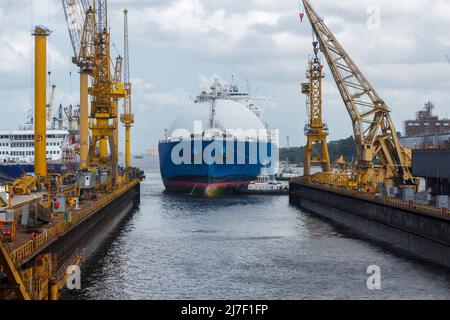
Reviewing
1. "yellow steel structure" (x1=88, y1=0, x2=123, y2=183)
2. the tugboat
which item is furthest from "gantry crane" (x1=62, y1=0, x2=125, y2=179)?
the tugboat

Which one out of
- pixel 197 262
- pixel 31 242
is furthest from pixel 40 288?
pixel 197 262

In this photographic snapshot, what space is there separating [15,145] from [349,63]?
74.4 metres

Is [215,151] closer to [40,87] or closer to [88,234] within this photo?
[40,87]

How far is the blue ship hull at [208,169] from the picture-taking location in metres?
92.1

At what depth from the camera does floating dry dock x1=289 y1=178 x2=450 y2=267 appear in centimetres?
3553

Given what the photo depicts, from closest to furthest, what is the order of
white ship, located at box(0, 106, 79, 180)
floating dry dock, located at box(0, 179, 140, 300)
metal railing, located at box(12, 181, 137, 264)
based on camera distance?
floating dry dock, located at box(0, 179, 140, 300), metal railing, located at box(12, 181, 137, 264), white ship, located at box(0, 106, 79, 180)

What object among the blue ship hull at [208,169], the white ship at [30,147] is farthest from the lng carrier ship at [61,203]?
the white ship at [30,147]

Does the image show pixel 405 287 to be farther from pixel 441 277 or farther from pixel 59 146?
pixel 59 146

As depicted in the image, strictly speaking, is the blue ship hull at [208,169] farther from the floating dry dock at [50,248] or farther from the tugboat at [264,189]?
the floating dry dock at [50,248]

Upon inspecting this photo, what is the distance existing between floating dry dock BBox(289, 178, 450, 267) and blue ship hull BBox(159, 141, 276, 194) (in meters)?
23.9

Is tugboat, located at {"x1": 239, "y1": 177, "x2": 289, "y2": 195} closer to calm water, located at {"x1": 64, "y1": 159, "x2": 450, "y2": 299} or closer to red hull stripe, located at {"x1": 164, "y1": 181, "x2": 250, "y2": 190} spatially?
red hull stripe, located at {"x1": 164, "y1": 181, "x2": 250, "y2": 190}

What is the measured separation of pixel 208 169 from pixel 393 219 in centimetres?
Result: 4912

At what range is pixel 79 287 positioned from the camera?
29.9m

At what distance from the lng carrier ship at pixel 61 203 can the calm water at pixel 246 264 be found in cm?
194
